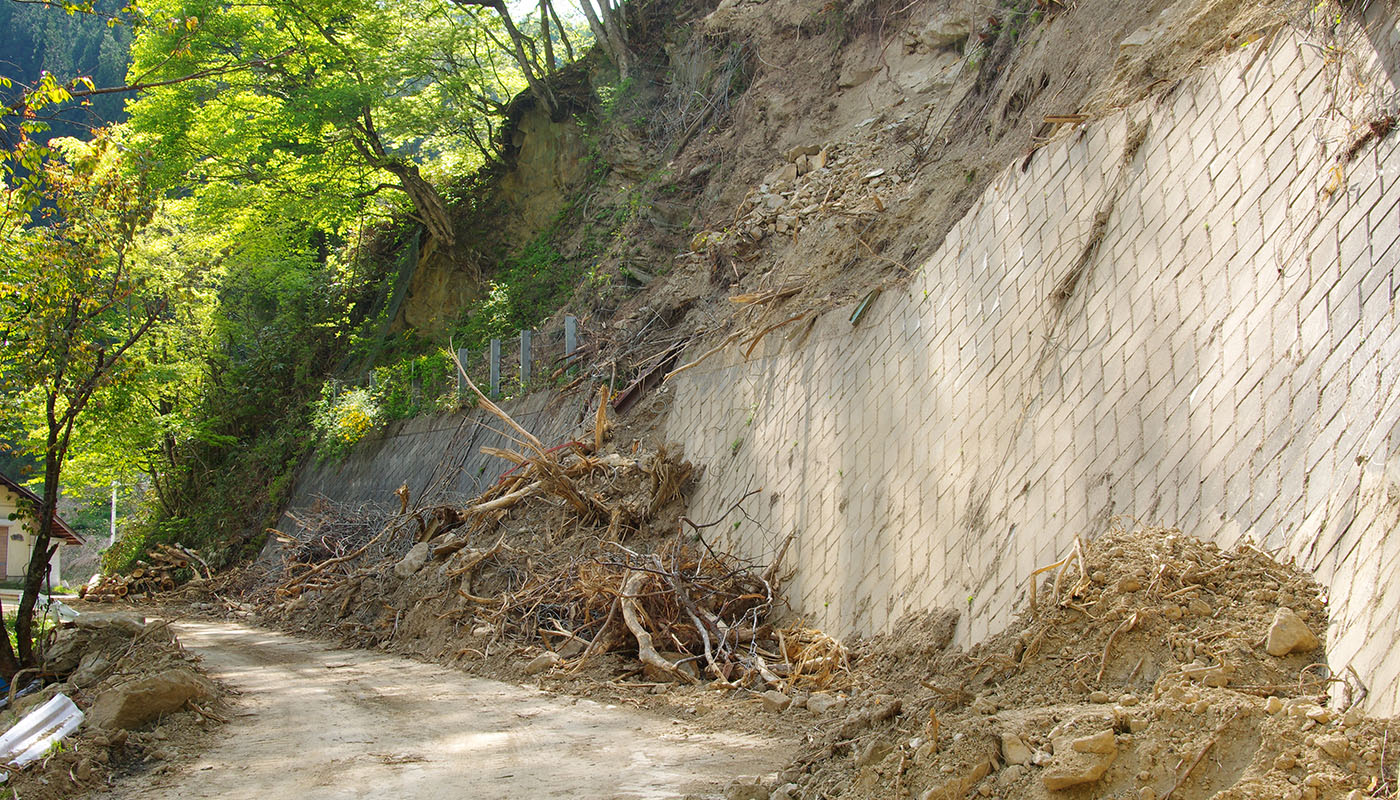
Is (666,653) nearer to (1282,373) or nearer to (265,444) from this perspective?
(1282,373)

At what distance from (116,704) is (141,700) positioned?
0.52ft

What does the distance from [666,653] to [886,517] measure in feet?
7.50

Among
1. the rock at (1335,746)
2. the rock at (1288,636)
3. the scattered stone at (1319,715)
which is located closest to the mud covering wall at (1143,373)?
the rock at (1288,636)

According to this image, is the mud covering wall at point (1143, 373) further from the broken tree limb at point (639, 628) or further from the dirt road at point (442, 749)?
the dirt road at point (442, 749)

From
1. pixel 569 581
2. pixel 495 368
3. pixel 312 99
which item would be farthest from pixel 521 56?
pixel 569 581

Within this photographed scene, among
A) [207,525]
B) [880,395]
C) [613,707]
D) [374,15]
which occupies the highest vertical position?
[374,15]

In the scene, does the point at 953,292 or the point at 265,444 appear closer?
the point at 953,292

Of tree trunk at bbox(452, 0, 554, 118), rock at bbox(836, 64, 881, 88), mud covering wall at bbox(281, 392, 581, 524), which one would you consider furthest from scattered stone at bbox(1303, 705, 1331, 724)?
tree trunk at bbox(452, 0, 554, 118)

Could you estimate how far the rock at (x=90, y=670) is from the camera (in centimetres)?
861

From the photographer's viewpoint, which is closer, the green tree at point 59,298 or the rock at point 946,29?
the green tree at point 59,298

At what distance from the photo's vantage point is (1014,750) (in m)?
4.10

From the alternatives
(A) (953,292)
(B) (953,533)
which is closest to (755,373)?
(A) (953,292)

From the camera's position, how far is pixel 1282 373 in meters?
5.29

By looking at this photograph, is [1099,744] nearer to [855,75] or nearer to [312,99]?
[855,75]
